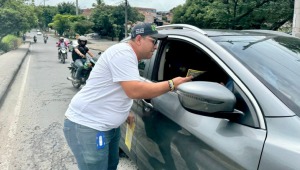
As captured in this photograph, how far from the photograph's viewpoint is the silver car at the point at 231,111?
1.50 m

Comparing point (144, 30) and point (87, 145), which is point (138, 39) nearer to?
point (144, 30)

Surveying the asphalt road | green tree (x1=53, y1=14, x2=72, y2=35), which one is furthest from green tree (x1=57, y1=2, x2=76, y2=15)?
the asphalt road

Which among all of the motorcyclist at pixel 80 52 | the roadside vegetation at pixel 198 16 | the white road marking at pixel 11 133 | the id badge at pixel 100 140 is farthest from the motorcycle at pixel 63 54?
the id badge at pixel 100 140

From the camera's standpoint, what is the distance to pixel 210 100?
161cm

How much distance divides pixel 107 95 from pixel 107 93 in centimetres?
1

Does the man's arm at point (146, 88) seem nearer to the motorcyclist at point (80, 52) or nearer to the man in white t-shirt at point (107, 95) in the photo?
the man in white t-shirt at point (107, 95)

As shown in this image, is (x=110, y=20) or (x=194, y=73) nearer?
(x=194, y=73)

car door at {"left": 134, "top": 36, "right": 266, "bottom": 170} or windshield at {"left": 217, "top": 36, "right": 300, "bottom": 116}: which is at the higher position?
windshield at {"left": 217, "top": 36, "right": 300, "bottom": 116}

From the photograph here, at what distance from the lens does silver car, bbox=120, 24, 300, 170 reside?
1.50 metres

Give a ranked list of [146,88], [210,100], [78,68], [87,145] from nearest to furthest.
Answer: [210,100], [146,88], [87,145], [78,68]

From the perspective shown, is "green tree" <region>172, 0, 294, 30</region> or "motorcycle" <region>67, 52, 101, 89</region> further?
"green tree" <region>172, 0, 294, 30</region>

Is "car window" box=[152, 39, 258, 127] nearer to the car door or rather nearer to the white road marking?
the car door

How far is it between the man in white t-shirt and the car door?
27cm

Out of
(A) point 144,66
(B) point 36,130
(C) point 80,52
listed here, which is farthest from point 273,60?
(C) point 80,52
